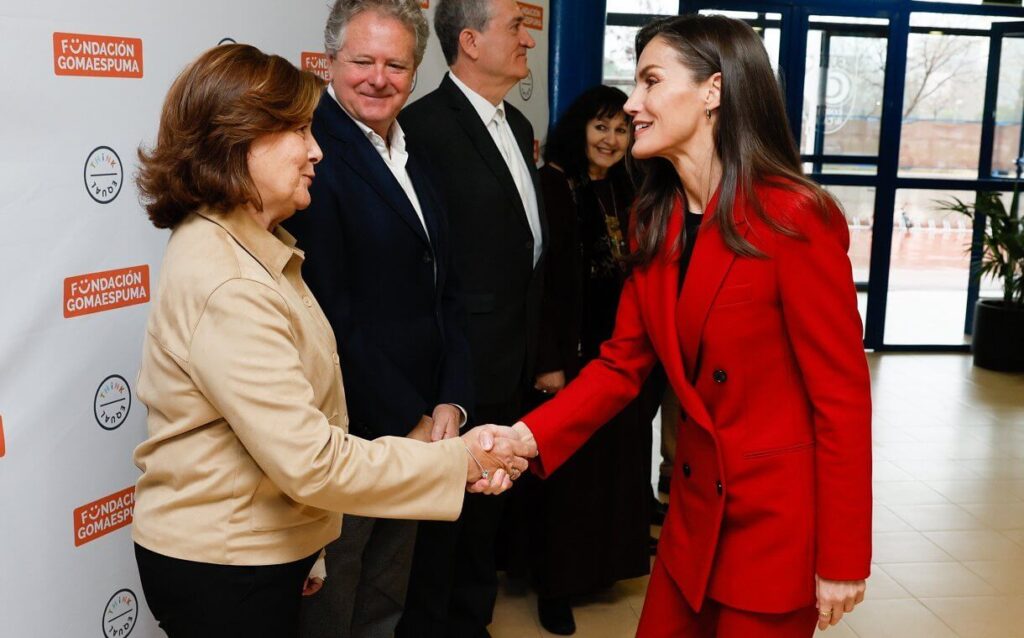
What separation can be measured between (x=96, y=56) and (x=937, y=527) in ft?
12.7

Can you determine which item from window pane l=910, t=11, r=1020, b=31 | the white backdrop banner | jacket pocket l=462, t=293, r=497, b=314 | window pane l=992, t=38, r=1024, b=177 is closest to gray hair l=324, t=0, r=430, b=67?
the white backdrop banner

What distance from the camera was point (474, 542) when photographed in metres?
3.09

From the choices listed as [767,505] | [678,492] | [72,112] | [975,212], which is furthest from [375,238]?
[975,212]

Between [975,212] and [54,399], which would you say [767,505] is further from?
[975,212]

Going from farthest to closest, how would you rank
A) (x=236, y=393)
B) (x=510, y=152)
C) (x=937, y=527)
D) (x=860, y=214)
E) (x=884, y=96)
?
(x=860, y=214) < (x=884, y=96) < (x=937, y=527) < (x=510, y=152) < (x=236, y=393)

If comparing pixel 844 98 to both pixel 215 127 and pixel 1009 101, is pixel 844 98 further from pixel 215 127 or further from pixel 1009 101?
pixel 215 127

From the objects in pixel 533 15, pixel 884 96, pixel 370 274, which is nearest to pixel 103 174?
pixel 370 274

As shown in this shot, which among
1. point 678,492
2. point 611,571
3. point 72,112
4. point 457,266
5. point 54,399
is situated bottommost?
point 611,571

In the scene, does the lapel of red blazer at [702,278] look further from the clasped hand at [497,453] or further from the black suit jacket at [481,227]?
the black suit jacket at [481,227]

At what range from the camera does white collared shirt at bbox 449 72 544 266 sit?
2994 mm

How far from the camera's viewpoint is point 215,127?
5.70 ft

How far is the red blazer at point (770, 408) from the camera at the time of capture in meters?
1.76

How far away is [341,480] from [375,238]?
775 millimetres

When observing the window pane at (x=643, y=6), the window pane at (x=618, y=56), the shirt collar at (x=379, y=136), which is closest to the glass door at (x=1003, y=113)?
the window pane at (x=643, y=6)
